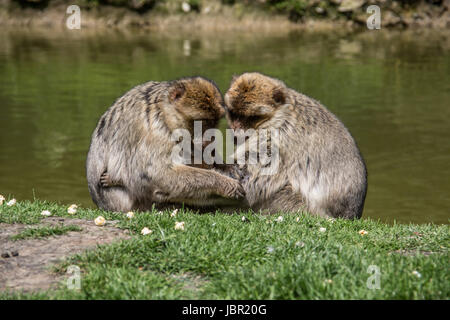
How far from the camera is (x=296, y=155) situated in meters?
5.80

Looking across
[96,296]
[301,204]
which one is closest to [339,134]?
[301,204]

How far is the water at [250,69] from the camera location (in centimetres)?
1071

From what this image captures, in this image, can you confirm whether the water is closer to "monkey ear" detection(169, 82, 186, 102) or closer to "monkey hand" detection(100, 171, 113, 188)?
"monkey hand" detection(100, 171, 113, 188)

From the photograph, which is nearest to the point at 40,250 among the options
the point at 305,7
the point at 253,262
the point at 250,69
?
the point at 253,262

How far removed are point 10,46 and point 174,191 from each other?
18804 millimetres

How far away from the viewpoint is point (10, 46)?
22.8 metres

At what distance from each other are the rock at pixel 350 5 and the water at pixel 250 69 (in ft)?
3.29

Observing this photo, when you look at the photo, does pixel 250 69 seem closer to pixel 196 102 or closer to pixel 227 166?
pixel 227 166

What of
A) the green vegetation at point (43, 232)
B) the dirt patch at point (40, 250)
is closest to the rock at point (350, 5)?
the dirt patch at point (40, 250)

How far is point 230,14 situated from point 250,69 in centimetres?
752

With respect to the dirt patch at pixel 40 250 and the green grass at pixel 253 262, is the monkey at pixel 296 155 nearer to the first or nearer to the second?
the green grass at pixel 253 262

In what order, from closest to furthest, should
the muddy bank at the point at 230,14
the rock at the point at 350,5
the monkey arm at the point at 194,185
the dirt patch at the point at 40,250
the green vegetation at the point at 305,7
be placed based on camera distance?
the dirt patch at the point at 40,250 → the monkey arm at the point at 194,185 → the rock at the point at 350,5 → the green vegetation at the point at 305,7 → the muddy bank at the point at 230,14

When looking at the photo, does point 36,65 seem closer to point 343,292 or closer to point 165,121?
point 165,121

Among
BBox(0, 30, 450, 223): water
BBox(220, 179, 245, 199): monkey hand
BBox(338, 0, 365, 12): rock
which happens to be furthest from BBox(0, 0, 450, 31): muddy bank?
BBox(220, 179, 245, 199): monkey hand
